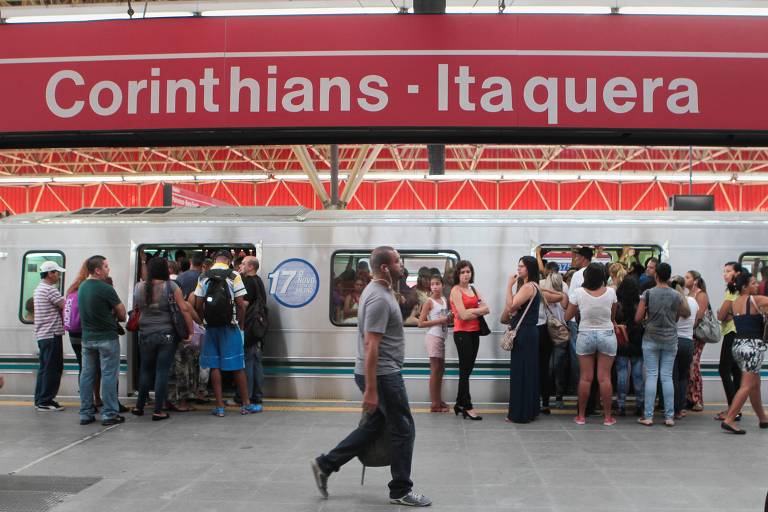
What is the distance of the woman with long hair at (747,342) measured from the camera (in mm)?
6766

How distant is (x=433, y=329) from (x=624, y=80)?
3956mm

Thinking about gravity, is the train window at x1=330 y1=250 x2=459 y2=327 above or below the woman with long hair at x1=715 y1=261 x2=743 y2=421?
above

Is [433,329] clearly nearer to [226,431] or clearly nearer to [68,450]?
[226,431]

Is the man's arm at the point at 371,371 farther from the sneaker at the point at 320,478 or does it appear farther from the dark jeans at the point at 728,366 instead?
the dark jeans at the point at 728,366

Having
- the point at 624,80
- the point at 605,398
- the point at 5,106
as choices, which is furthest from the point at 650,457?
the point at 5,106

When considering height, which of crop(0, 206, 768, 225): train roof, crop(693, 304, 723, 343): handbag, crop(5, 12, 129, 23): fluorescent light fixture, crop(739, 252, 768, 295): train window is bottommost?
crop(693, 304, 723, 343): handbag

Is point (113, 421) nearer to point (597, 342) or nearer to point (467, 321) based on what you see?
point (467, 321)

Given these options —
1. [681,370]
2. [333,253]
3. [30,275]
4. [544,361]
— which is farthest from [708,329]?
[30,275]

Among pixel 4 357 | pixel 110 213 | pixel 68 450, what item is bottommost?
pixel 68 450

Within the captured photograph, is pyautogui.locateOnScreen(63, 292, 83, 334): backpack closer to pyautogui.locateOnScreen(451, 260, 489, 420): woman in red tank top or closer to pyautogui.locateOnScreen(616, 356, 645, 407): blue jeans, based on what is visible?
pyautogui.locateOnScreen(451, 260, 489, 420): woman in red tank top

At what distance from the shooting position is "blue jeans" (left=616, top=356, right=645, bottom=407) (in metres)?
7.82

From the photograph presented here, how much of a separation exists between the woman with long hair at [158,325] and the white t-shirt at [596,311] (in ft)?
13.6

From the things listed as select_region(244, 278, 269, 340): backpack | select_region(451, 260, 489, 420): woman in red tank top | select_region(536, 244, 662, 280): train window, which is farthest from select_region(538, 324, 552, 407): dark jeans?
select_region(244, 278, 269, 340): backpack

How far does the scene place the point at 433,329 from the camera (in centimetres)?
802
